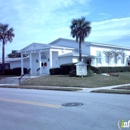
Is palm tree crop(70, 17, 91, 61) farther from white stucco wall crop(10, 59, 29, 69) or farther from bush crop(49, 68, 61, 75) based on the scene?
white stucco wall crop(10, 59, 29, 69)

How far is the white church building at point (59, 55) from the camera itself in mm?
37406

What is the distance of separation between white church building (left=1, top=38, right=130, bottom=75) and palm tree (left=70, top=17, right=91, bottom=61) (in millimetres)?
3174

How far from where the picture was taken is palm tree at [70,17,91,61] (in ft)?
113

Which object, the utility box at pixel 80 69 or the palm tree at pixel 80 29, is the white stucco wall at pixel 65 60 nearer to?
the palm tree at pixel 80 29

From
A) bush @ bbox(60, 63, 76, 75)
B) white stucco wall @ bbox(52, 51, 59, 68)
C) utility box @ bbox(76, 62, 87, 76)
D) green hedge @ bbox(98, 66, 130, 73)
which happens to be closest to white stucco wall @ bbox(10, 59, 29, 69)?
white stucco wall @ bbox(52, 51, 59, 68)

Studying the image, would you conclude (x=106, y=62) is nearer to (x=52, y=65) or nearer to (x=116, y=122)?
(x=52, y=65)

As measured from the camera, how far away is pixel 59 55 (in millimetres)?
38188

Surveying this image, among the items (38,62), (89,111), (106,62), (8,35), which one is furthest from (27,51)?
(89,111)

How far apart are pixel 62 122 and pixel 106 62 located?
1449 inches

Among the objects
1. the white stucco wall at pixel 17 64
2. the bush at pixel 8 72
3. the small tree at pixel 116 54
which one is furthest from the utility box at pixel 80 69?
the bush at pixel 8 72

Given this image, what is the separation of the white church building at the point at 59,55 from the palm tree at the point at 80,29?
317cm

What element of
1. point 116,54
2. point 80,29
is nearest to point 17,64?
point 80,29

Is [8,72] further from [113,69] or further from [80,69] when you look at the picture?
[113,69]

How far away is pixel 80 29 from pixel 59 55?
606 cm
